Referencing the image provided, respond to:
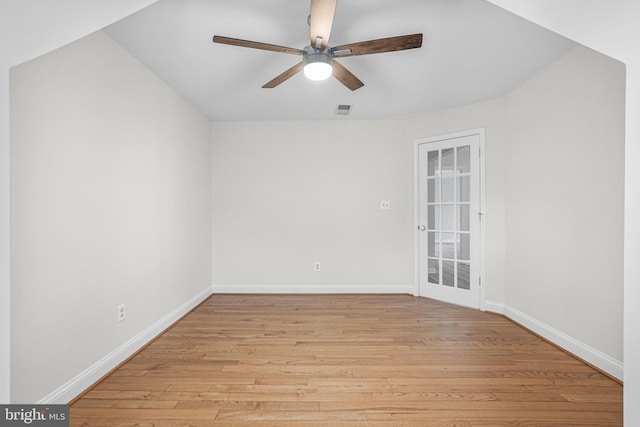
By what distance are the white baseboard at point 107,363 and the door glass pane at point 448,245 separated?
10.4 feet

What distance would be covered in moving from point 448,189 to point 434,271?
1.07 m

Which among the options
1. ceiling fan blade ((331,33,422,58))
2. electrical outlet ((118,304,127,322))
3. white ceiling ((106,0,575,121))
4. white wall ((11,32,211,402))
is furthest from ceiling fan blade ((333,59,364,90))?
electrical outlet ((118,304,127,322))

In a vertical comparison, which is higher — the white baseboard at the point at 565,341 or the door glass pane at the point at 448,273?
the door glass pane at the point at 448,273

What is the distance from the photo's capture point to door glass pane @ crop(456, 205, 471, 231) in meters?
3.61

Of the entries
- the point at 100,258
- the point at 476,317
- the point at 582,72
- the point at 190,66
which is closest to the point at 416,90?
the point at 582,72

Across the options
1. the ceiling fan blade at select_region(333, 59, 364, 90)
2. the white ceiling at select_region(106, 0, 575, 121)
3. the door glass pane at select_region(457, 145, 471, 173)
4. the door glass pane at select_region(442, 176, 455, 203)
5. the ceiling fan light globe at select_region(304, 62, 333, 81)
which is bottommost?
the door glass pane at select_region(442, 176, 455, 203)

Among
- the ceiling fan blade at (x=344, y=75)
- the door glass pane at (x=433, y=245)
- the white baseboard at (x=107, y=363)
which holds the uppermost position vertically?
the ceiling fan blade at (x=344, y=75)

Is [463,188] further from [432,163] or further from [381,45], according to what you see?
[381,45]

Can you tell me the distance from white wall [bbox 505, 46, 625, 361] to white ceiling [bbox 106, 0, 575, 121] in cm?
32

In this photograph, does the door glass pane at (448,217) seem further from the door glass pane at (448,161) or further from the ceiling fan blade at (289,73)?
the ceiling fan blade at (289,73)

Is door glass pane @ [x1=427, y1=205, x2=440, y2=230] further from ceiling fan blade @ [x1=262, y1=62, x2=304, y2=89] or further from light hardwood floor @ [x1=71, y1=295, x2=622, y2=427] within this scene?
ceiling fan blade @ [x1=262, y1=62, x2=304, y2=89]

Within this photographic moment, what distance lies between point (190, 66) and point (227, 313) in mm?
2552

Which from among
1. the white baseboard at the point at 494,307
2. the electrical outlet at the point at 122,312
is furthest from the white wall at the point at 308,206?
the electrical outlet at the point at 122,312

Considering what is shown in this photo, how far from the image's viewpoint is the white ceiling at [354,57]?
192 centimetres
